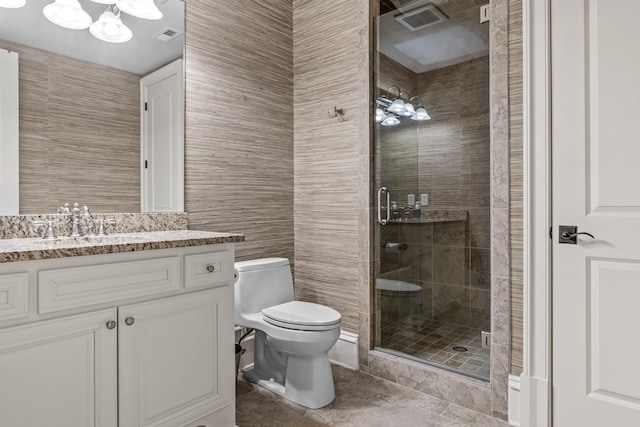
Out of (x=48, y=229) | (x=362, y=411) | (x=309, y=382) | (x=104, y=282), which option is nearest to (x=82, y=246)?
(x=104, y=282)

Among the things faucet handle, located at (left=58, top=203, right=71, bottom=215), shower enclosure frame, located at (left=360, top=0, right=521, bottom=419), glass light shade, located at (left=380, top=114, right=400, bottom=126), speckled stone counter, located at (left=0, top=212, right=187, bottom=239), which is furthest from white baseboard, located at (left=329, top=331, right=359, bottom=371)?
faucet handle, located at (left=58, top=203, right=71, bottom=215)

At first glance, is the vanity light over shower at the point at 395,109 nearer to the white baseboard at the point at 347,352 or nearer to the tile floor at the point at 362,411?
the white baseboard at the point at 347,352

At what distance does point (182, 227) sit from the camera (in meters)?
2.20

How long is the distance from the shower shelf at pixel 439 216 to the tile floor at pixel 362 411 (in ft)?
3.23

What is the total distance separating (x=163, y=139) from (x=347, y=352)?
173cm

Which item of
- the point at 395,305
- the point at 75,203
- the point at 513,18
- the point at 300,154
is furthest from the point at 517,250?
the point at 75,203

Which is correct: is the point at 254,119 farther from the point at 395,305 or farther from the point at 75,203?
the point at 395,305

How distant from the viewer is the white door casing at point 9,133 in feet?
5.38

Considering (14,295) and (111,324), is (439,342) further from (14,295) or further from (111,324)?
(14,295)

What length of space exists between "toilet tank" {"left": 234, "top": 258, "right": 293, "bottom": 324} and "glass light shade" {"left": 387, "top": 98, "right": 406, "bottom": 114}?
1.20 meters

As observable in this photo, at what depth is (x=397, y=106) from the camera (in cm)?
245

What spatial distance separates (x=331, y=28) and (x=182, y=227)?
165cm

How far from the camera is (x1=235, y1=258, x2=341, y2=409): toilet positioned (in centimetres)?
199

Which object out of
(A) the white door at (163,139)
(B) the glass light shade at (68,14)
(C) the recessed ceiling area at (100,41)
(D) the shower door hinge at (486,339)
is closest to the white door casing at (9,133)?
(C) the recessed ceiling area at (100,41)
